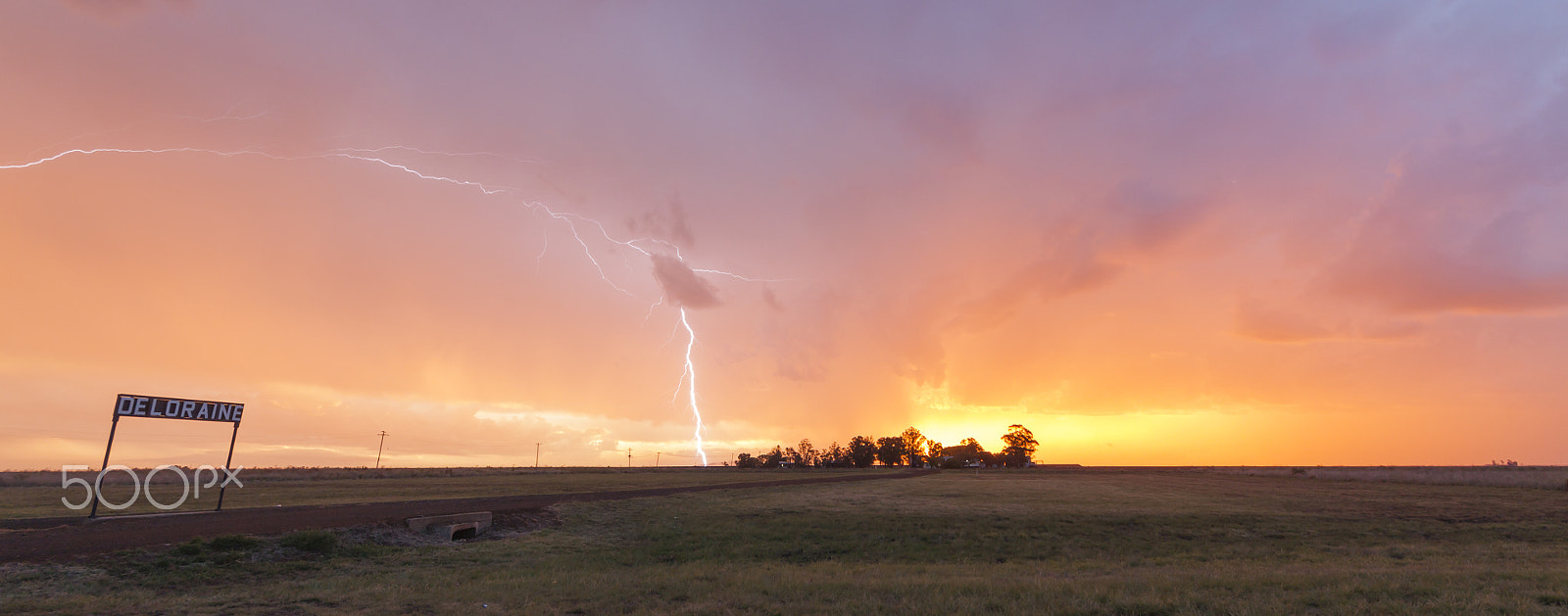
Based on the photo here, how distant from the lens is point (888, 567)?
21812 mm

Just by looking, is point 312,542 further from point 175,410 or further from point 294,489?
point 294,489

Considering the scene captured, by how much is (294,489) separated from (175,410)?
33186 mm

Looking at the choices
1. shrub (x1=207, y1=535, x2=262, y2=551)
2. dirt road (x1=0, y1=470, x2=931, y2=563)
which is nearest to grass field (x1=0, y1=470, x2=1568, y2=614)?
shrub (x1=207, y1=535, x2=262, y2=551)

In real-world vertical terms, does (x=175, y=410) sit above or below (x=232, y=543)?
above

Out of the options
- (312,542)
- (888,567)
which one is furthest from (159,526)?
(888,567)

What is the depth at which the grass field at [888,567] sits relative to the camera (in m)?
13.7

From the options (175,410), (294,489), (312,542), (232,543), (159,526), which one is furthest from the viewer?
(294,489)

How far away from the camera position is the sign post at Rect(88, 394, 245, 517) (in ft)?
80.5

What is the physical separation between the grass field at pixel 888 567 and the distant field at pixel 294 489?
1669 cm

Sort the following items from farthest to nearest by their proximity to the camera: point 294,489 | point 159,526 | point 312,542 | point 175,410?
point 294,489 < point 175,410 < point 159,526 < point 312,542

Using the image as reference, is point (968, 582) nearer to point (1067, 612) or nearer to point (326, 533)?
point (1067, 612)

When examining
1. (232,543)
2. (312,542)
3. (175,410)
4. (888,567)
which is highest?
(175,410)

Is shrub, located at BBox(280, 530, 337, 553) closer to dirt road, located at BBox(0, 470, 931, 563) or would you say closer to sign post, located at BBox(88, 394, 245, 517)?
dirt road, located at BBox(0, 470, 931, 563)

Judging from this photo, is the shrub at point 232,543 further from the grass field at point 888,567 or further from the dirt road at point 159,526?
the dirt road at point 159,526
